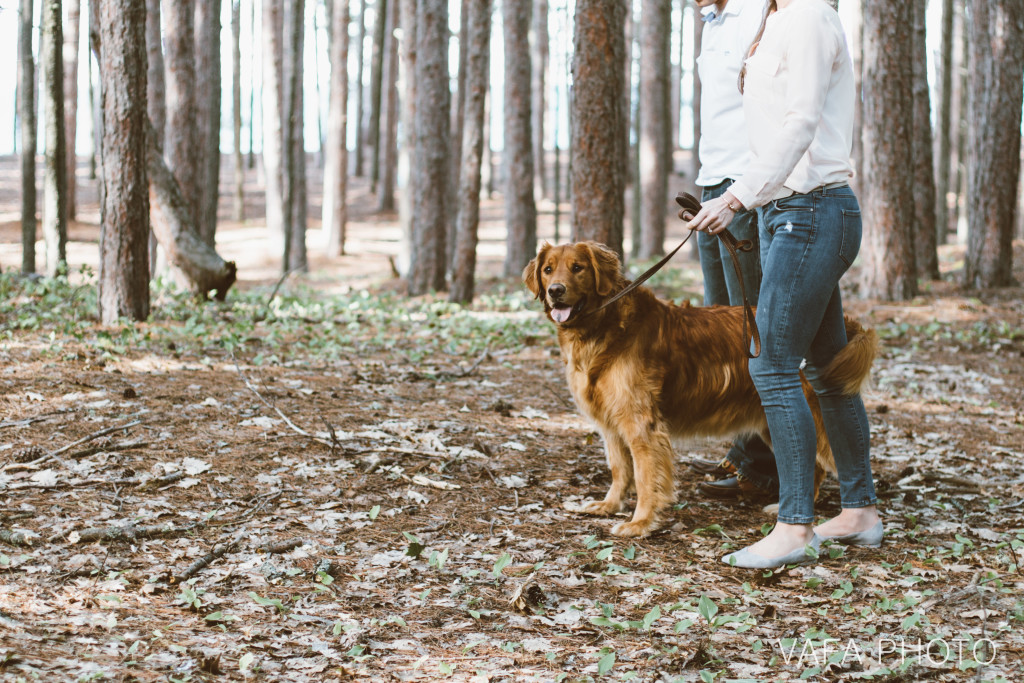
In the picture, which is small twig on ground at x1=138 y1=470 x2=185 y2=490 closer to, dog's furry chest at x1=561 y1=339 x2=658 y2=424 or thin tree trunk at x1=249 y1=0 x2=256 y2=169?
dog's furry chest at x1=561 y1=339 x2=658 y2=424

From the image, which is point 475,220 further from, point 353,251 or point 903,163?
point 353,251

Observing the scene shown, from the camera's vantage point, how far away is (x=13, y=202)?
2742cm

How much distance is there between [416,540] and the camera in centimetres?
372

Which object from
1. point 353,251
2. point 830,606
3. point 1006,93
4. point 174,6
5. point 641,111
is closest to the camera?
point 830,606

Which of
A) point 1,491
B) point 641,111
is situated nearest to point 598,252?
point 1,491

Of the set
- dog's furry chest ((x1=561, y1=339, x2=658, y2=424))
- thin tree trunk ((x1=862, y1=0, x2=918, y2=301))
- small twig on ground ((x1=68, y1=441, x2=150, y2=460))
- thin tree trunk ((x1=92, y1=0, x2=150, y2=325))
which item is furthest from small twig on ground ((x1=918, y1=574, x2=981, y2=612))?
thin tree trunk ((x1=862, y1=0, x2=918, y2=301))

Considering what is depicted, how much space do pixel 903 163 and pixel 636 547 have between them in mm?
Result: 8001

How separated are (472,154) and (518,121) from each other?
3470mm

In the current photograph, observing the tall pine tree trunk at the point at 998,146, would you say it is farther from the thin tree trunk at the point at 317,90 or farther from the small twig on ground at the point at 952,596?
the thin tree trunk at the point at 317,90

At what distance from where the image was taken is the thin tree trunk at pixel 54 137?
10.3m

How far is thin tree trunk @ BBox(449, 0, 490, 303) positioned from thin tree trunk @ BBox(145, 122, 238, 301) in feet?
10.1

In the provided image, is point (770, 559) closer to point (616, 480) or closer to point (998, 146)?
point (616, 480)

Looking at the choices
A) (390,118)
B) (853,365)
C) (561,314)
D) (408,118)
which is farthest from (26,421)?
(390,118)

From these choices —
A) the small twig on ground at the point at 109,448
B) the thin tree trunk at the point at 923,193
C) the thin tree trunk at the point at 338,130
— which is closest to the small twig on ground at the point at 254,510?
the small twig on ground at the point at 109,448
